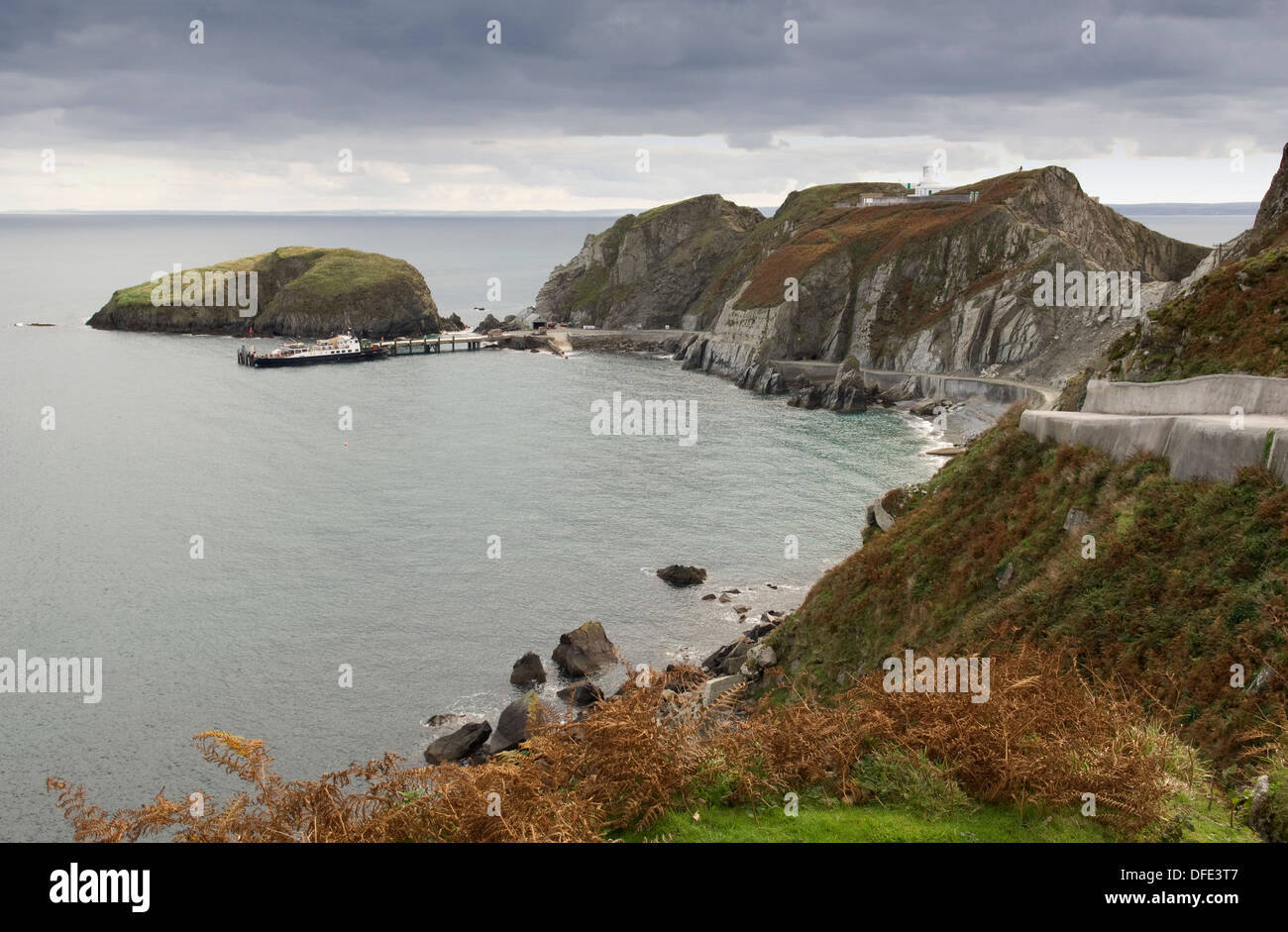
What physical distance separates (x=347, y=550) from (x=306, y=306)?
4635 inches

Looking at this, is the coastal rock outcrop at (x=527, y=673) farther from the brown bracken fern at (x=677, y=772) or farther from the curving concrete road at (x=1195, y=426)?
the brown bracken fern at (x=677, y=772)

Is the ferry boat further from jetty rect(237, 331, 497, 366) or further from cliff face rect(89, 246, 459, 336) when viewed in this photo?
cliff face rect(89, 246, 459, 336)

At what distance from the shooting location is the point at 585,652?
40.1 m

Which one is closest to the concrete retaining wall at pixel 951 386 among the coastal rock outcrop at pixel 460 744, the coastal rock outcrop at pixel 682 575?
the coastal rock outcrop at pixel 682 575

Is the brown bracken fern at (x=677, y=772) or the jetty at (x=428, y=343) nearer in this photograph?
the brown bracken fern at (x=677, y=772)

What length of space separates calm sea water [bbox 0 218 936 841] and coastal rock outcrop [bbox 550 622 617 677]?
115cm

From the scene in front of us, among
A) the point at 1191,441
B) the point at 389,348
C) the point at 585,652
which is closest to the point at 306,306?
the point at 389,348

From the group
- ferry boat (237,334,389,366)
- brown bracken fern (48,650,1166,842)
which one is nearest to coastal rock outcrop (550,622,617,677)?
brown bracken fern (48,650,1166,842)

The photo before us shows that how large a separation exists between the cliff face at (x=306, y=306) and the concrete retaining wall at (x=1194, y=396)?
468ft

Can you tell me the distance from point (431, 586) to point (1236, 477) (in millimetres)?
37868

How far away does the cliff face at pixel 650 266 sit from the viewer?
536 feet

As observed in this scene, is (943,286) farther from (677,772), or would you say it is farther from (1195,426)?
(677,772)
